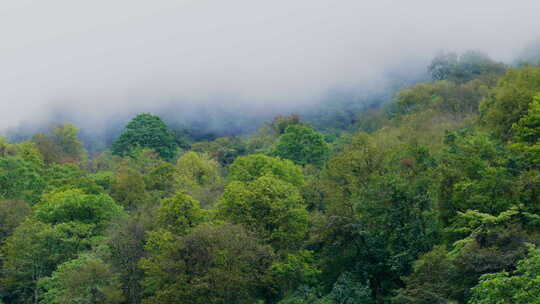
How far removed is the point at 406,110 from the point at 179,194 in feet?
143

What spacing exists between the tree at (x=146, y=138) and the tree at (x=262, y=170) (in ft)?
113

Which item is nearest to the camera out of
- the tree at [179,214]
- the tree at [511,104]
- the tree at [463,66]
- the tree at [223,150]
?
the tree at [179,214]

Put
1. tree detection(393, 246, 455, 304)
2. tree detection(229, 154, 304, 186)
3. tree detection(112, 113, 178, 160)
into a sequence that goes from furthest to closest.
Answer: tree detection(112, 113, 178, 160) → tree detection(229, 154, 304, 186) → tree detection(393, 246, 455, 304)

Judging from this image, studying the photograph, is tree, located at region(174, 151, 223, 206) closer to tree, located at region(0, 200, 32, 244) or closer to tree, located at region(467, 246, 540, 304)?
tree, located at region(0, 200, 32, 244)

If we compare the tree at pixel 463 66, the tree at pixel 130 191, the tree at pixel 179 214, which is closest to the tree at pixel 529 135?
the tree at pixel 179 214

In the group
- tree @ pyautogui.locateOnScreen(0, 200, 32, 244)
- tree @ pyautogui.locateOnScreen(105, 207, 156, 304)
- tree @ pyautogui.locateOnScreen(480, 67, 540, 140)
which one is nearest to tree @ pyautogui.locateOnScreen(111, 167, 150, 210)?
tree @ pyautogui.locateOnScreen(0, 200, 32, 244)

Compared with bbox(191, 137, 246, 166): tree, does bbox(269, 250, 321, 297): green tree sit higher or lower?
higher

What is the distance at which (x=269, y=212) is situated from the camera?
119 feet

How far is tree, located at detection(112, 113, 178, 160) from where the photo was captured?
82.2 m

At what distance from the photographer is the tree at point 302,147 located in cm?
6488

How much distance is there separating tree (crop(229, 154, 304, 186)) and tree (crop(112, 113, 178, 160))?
113 feet

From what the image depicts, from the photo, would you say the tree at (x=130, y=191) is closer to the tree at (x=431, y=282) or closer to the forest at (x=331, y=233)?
the forest at (x=331, y=233)

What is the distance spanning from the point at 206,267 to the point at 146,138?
2097 inches

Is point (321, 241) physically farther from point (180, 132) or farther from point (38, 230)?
point (180, 132)
